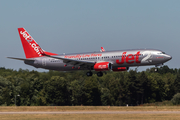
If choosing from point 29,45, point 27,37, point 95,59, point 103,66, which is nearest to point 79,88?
point 27,37

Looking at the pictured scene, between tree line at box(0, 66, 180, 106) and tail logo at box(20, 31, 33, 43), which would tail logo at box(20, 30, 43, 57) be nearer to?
tail logo at box(20, 31, 33, 43)

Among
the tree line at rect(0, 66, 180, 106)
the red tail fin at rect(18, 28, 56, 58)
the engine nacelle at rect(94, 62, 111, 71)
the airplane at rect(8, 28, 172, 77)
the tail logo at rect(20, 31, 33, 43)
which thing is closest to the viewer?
the airplane at rect(8, 28, 172, 77)

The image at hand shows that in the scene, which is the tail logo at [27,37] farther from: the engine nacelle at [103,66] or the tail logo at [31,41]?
the engine nacelle at [103,66]

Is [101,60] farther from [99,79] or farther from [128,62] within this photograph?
[99,79]

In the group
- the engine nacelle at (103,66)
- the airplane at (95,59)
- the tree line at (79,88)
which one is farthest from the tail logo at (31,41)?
the tree line at (79,88)

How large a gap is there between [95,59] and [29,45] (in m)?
18.6

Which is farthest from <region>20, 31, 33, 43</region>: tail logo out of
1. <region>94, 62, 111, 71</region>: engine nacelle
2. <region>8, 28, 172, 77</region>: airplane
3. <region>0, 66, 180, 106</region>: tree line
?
<region>0, 66, 180, 106</region>: tree line

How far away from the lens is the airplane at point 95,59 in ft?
210

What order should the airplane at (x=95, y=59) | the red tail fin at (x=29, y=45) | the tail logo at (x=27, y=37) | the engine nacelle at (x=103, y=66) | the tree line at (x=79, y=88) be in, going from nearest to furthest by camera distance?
the airplane at (x=95, y=59) < the engine nacelle at (x=103, y=66) < the red tail fin at (x=29, y=45) < the tail logo at (x=27, y=37) < the tree line at (x=79, y=88)

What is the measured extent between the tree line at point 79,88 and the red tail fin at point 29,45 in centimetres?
3229

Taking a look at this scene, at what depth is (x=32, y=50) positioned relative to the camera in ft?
257

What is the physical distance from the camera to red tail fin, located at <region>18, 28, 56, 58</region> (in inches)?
3065

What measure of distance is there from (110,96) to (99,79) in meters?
19.0

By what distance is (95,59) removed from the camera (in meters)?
68.8
